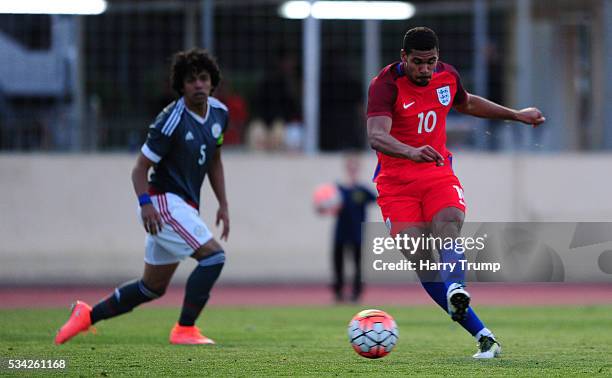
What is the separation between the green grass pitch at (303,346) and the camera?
772 cm

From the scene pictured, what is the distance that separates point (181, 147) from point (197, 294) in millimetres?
1230

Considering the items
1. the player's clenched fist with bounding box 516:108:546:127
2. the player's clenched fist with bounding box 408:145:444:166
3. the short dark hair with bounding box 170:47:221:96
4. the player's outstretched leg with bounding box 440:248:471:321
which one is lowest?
the player's outstretched leg with bounding box 440:248:471:321

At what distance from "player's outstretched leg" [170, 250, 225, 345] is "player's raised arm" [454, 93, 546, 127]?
2.37 m

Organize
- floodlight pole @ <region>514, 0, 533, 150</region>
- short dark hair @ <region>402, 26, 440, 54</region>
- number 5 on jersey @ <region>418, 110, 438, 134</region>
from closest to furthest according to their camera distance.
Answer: short dark hair @ <region>402, 26, 440, 54</region>, number 5 on jersey @ <region>418, 110, 438, 134</region>, floodlight pole @ <region>514, 0, 533, 150</region>

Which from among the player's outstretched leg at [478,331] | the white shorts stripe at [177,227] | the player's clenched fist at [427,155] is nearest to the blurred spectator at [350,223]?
the white shorts stripe at [177,227]

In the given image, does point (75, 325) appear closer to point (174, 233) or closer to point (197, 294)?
point (197, 294)

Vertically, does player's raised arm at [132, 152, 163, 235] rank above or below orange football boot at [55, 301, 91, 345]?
above

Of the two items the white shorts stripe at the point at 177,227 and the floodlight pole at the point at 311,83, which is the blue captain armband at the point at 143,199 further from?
the floodlight pole at the point at 311,83

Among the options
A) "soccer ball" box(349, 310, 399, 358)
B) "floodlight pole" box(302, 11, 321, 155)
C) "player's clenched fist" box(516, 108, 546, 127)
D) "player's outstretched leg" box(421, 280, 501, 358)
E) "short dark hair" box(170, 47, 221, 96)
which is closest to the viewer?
"soccer ball" box(349, 310, 399, 358)

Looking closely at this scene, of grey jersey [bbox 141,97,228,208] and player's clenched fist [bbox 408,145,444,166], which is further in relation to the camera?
grey jersey [bbox 141,97,228,208]

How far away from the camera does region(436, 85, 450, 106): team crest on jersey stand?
8.66 meters

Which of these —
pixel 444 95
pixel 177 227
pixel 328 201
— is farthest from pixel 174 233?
pixel 328 201

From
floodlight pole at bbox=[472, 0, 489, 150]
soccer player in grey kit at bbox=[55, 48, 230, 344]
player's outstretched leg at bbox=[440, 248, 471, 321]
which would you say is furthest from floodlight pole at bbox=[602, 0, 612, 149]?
player's outstretched leg at bbox=[440, 248, 471, 321]

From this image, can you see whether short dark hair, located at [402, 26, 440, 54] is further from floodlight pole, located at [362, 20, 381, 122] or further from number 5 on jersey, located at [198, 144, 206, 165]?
floodlight pole, located at [362, 20, 381, 122]
